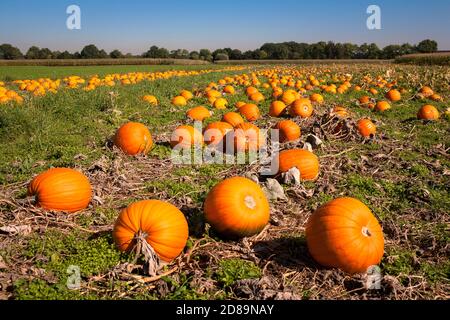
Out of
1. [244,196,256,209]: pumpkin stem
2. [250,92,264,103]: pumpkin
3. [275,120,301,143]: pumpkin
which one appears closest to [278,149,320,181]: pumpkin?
[275,120,301,143]: pumpkin

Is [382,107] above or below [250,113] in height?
above

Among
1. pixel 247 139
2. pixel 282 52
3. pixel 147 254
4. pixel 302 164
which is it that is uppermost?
pixel 282 52

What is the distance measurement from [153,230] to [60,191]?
1.74 meters

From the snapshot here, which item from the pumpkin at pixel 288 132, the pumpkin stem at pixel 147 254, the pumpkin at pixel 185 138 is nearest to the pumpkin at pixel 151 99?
the pumpkin at pixel 185 138

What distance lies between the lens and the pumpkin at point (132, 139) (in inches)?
294

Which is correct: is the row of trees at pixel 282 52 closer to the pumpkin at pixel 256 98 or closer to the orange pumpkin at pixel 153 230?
the pumpkin at pixel 256 98

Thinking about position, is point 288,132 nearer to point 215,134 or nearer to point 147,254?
point 215,134

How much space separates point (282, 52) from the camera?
108m

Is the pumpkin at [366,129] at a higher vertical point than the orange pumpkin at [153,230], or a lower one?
higher

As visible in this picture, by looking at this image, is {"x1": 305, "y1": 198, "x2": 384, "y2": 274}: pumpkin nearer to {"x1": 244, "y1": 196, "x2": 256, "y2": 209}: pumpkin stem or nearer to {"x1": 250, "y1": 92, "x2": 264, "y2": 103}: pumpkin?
{"x1": 244, "y1": 196, "x2": 256, "y2": 209}: pumpkin stem

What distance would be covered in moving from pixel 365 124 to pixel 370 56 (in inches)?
3593

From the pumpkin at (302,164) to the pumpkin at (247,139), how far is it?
48.8 inches

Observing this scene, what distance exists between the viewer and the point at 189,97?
15.6 m

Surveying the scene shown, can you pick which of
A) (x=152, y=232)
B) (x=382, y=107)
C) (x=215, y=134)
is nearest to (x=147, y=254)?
(x=152, y=232)
